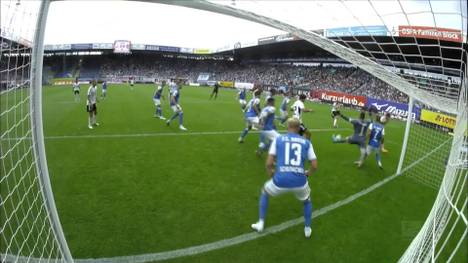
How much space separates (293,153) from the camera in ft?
15.5

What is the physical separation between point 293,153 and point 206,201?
2.42 metres

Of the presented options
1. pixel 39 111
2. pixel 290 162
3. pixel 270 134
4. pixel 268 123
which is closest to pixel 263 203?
pixel 290 162

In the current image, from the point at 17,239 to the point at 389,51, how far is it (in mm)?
5975

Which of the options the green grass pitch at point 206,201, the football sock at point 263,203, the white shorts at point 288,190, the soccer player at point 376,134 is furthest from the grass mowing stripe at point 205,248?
the soccer player at point 376,134

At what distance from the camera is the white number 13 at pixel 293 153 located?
4.73 m

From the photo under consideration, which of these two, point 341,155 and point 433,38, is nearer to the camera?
point 433,38

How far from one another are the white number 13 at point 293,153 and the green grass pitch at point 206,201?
4.23ft

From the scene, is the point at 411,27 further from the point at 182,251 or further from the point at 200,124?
the point at 200,124

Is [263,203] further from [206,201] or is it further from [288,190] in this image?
[206,201]

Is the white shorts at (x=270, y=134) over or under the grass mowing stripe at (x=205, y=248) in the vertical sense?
over

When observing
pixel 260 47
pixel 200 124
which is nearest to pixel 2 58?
pixel 200 124

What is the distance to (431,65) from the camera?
4.66 meters

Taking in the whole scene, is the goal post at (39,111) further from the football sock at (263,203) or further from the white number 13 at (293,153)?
the white number 13 at (293,153)

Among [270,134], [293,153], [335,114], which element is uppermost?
[335,114]
